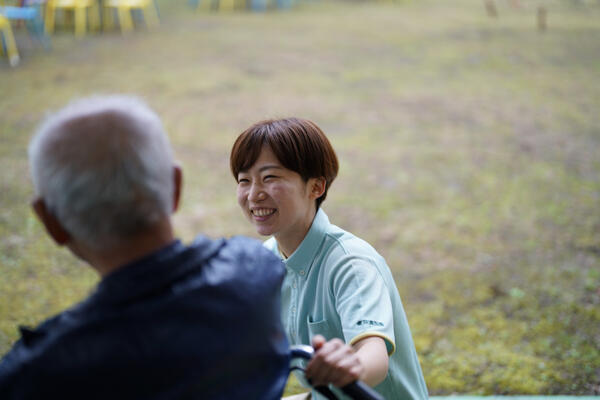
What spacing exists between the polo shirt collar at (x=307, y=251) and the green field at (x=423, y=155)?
1464mm

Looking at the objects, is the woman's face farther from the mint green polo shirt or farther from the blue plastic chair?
the blue plastic chair

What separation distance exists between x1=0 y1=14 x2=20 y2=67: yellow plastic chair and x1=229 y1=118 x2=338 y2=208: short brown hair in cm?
802

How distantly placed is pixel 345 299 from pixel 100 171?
2.33 feet

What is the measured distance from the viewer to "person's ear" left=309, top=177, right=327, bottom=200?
1.65m

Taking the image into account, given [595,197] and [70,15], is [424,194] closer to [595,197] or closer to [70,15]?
[595,197]

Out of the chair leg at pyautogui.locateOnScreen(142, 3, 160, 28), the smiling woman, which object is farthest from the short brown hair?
the chair leg at pyautogui.locateOnScreen(142, 3, 160, 28)

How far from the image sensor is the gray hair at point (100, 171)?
0.93 m

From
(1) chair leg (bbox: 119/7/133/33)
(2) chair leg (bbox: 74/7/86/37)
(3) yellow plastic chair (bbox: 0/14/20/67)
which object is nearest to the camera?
(3) yellow plastic chair (bbox: 0/14/20/67)

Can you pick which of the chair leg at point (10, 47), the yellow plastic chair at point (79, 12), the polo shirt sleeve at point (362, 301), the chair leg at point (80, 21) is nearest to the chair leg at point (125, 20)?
the yellow plastic chair at point (79, 12)

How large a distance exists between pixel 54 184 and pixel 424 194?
13.6ft

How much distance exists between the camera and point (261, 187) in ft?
5.23

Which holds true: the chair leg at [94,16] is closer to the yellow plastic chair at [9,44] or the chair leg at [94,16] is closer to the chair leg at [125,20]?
the chair leg at [125,20]

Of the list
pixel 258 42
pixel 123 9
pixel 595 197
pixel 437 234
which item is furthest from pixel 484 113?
pixel 123 9

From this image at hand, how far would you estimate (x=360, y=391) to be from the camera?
1.08 m
